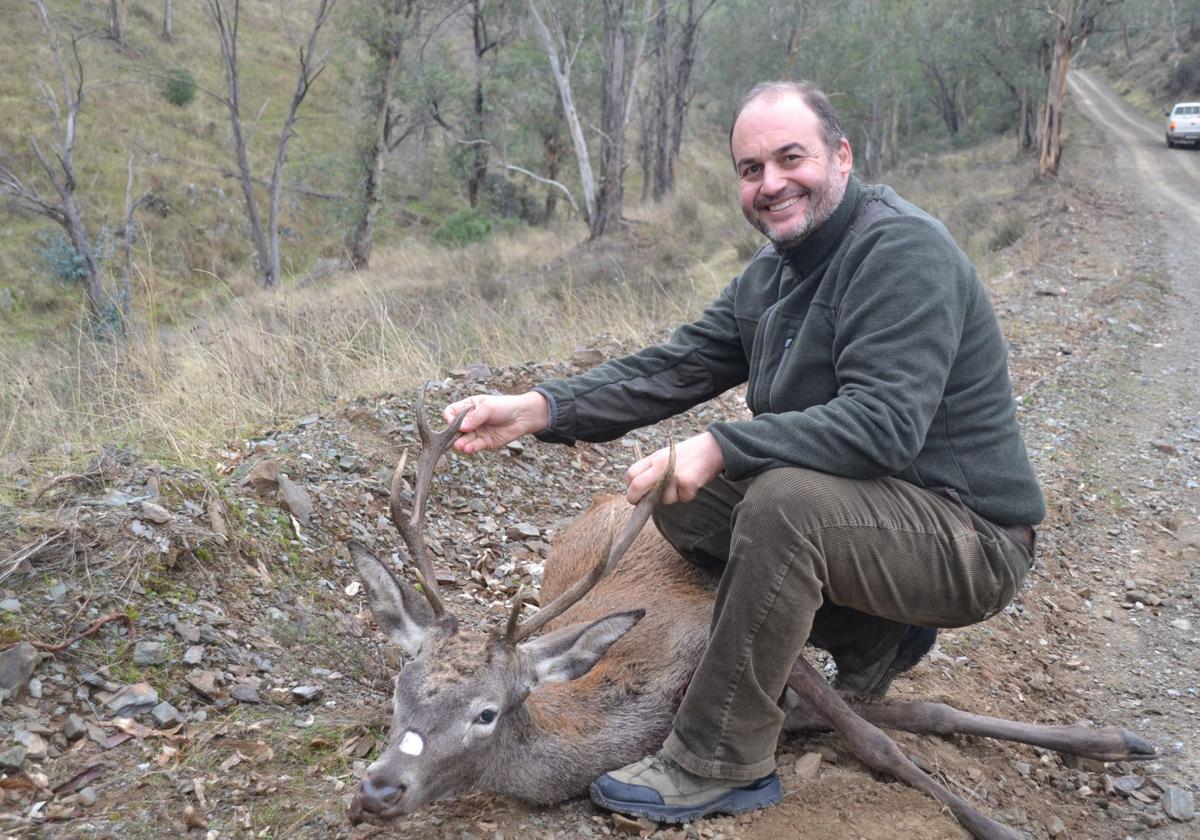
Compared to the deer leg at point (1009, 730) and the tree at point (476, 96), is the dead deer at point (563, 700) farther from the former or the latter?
the tree at point (476, 96)

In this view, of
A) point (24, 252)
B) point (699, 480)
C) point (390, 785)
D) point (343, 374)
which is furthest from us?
point (24, 252)

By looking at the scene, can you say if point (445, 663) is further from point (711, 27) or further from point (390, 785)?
point (711, 27)

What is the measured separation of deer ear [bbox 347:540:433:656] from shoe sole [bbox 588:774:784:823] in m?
0.84

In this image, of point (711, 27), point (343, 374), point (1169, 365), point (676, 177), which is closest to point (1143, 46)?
point (711, 27)

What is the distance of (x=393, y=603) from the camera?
3.51 meters

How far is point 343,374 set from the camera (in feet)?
24.4

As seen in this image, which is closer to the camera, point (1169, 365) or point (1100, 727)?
point (1100, 727)

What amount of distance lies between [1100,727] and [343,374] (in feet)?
17.9

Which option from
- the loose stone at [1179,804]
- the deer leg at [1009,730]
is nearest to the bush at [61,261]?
the deer leg at [1009,730]

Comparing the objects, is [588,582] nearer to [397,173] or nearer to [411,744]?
[411,744]

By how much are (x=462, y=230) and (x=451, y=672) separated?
24700 mm

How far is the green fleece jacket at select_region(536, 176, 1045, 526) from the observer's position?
10.1 feet

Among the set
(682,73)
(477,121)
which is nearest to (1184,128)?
(682,73)

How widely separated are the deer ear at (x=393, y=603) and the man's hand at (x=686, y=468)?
0.90m
